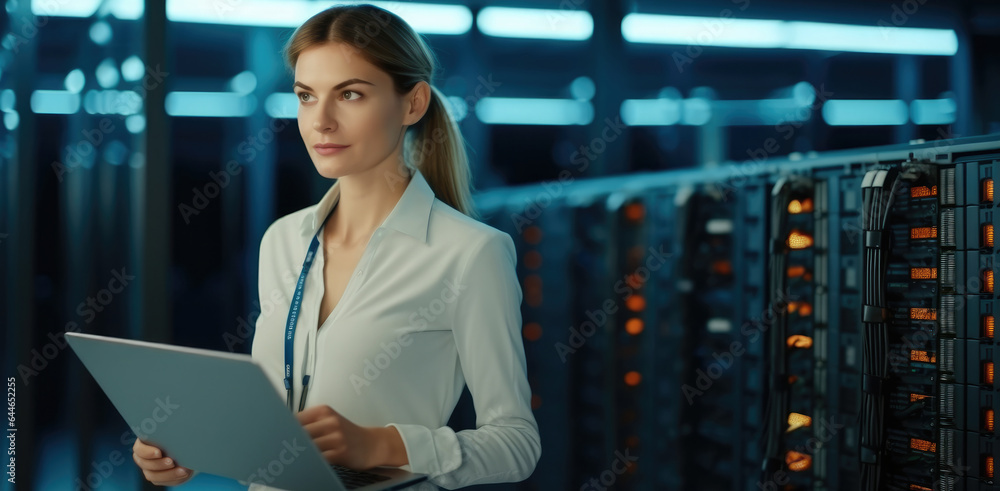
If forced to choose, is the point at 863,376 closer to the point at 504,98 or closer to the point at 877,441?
the point at 877,441

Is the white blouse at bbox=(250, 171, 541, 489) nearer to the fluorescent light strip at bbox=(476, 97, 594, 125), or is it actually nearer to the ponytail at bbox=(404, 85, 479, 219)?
the ponytail at bbox=(404, 85, 479, 219)

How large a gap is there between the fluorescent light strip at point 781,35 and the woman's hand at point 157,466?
400cm

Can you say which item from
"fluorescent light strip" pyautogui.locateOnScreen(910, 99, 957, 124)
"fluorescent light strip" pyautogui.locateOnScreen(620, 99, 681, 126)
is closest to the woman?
"fluorescent light strip" pyautogui.locateOnScreen(620, 99, 681, 126)

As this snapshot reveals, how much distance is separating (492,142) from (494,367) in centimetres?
347

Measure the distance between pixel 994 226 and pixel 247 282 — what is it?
2.96m

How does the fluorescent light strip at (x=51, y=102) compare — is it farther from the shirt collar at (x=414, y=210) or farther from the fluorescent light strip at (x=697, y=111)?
the fluorescent light strip at (x=697, y=111)

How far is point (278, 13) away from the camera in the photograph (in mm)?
3787

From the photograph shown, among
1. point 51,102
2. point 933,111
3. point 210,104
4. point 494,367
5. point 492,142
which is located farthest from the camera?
point 492,142

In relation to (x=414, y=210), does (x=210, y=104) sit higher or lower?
higher

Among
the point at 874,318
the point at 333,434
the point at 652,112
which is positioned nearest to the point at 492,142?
the point at 652,112

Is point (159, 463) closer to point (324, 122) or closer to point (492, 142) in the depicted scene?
point (324, 122)

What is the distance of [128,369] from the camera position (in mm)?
1083

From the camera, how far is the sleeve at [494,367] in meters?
1.23

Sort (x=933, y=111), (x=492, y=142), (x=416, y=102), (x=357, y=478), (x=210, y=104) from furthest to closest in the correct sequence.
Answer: (x=492, y=142), (x=933, y=111), (x=210, y=104), (x=416, y=102), (x=357, y=478)
